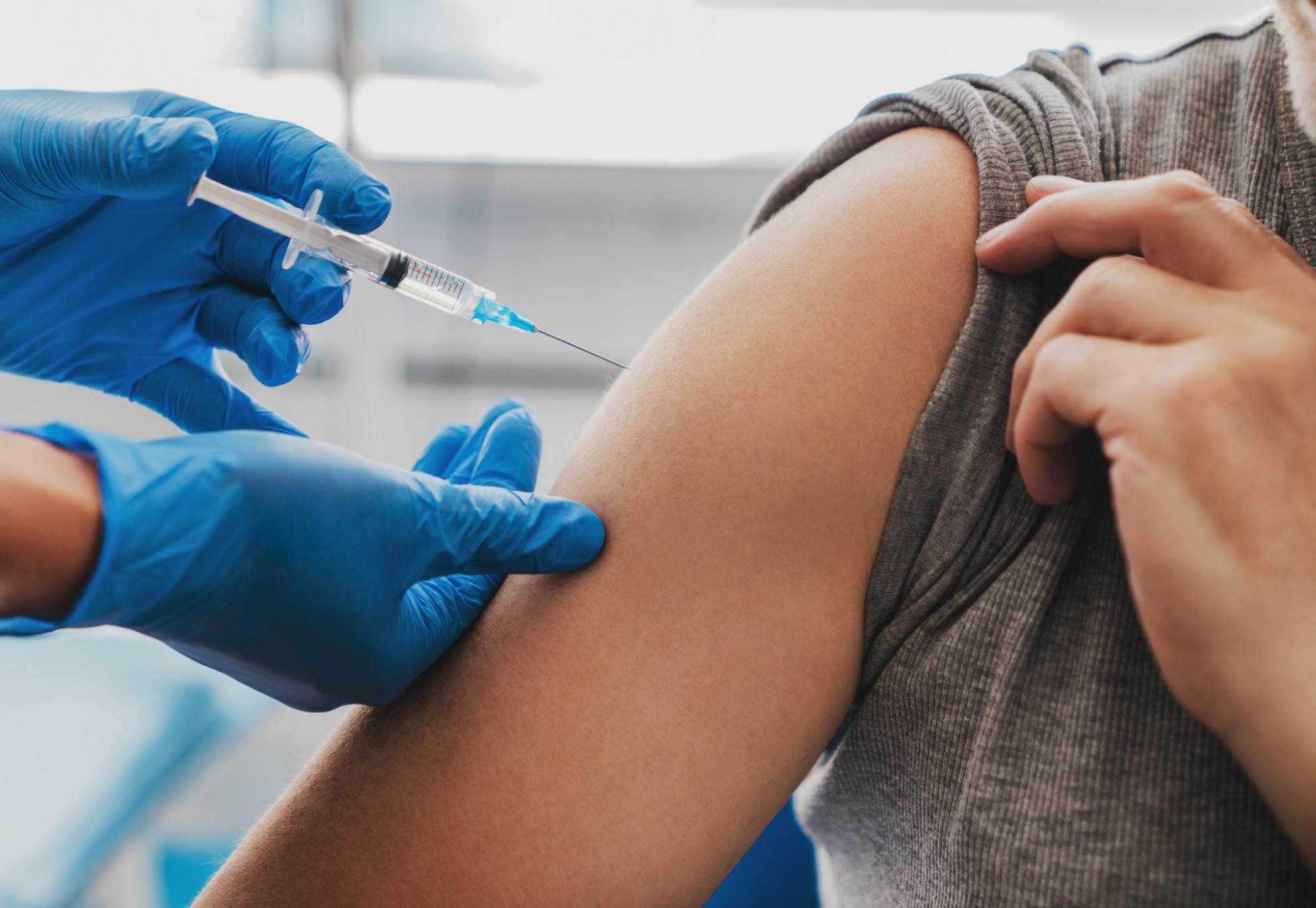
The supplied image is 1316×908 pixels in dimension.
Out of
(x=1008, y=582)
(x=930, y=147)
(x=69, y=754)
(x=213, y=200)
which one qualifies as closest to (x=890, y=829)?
(x=1008, y=582)

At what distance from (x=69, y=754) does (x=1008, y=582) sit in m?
1.65

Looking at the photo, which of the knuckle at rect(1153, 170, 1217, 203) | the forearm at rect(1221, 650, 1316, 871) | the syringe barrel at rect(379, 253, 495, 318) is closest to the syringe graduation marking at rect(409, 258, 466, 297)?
Result: the syringe barrel at rect(379, 253, 495, 318)

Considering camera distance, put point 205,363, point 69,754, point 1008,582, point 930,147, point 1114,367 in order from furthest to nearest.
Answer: point 69,754 → point 205,363 → point 930,147 → point 1008,582 → point 1114,367

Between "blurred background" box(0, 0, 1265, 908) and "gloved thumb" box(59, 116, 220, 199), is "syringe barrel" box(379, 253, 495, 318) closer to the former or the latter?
"gloved thumb" box(59, 116, 220, 199)

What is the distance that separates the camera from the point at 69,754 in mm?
1541

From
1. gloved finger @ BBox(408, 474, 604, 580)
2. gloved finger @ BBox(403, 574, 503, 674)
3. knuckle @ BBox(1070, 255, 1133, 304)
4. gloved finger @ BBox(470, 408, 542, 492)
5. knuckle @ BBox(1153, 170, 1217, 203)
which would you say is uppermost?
knuckle @ BBox(1153, 170, 1217, 203)

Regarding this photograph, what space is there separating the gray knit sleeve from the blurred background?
5.01ft

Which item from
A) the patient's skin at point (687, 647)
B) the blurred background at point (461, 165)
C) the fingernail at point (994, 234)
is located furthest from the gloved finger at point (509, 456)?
the blurred background at point (461, 165)

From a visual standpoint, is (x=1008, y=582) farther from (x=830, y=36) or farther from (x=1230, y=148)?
(x=830, y=36)

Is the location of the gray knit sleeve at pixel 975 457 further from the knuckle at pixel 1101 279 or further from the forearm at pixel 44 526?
the forearm at pixel 44 526

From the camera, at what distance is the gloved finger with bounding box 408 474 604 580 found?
2.49 ft

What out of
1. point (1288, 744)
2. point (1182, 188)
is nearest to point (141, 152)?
point (1182, 188)

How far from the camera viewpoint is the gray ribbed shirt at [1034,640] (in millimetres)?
618

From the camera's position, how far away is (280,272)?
0.96m
